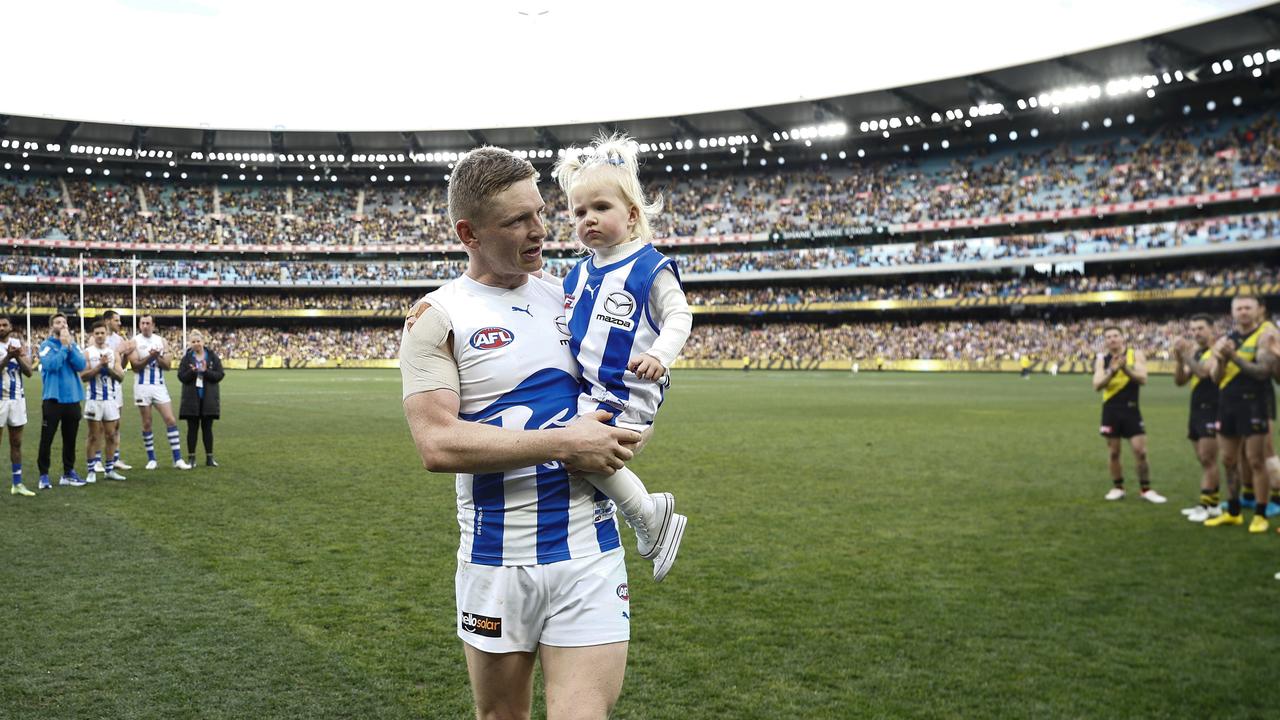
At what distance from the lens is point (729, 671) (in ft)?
17.7

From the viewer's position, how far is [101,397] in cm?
1256

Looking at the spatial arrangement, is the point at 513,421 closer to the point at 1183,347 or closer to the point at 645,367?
the point at 645,367

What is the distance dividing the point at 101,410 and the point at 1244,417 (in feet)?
46.2

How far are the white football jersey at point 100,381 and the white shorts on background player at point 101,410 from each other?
2.7 inches

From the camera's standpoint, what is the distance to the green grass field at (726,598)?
5004mm

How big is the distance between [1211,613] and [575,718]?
19.5 ft

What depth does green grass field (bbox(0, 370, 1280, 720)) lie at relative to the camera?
5.00 m

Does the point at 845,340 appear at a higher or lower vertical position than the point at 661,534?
lower

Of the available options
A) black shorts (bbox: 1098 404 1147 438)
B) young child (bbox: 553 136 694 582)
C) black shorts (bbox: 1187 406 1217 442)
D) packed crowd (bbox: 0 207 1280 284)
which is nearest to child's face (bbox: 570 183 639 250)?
young child (bbox: 553 136 694 582)

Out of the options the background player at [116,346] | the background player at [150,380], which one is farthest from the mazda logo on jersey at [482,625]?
the background player at [150,380]

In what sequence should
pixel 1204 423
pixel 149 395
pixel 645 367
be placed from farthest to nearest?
pixel 149 395
pixel 1204 423
pixel 645 367

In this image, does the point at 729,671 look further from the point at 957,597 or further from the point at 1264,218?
the point at 1264,218

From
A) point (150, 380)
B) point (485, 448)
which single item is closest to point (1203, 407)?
point (485, 448)

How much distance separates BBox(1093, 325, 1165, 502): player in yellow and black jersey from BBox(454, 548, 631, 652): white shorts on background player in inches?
406
